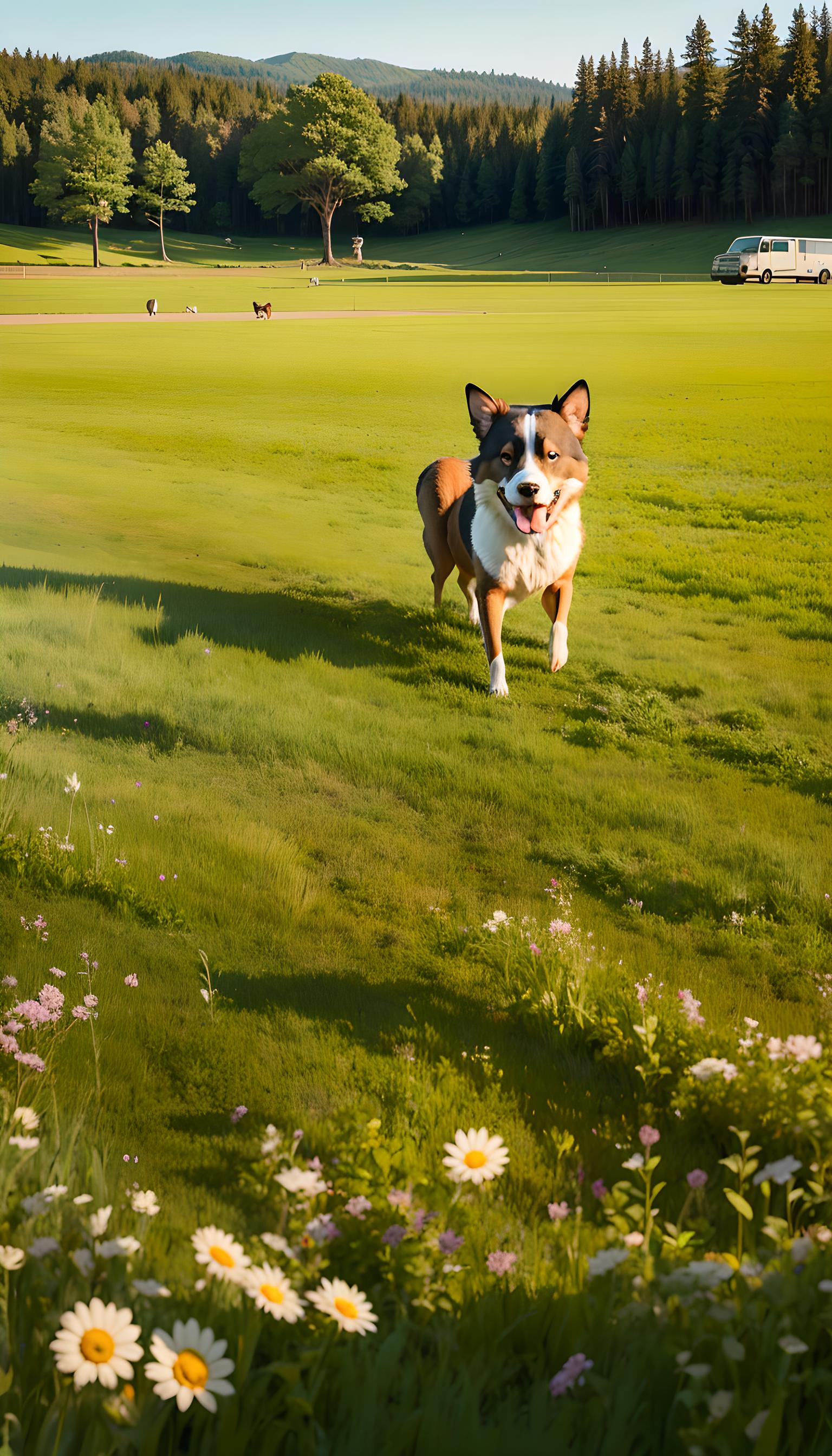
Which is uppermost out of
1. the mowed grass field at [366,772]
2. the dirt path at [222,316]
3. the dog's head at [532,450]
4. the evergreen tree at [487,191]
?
the evergreen tree at [487,191]

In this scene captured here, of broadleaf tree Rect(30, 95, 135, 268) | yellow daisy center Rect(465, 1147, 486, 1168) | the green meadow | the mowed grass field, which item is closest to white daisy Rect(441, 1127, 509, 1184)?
yellow daisy center Rect(465, 1147, 486, 1168)

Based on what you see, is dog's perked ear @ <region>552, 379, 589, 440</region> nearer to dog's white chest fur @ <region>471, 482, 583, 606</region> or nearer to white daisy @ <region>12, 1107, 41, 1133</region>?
dog's white chest fur @ <region>471, 482, 583, 606</region>

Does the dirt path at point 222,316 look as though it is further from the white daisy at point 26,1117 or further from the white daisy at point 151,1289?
the white daisy at point 151,1289

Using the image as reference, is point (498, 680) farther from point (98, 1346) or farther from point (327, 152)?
point (327, 152)

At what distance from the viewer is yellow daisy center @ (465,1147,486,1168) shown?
222 centimetres

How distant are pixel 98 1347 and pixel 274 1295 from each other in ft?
1.19

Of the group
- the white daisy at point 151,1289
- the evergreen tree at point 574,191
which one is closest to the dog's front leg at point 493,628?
the white daisy at point 151,1289

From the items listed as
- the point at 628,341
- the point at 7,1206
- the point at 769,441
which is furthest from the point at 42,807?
the point at 628,341

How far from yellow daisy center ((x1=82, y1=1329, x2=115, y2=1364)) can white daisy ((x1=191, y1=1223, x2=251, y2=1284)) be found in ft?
0.67

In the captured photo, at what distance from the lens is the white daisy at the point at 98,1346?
1.61 m

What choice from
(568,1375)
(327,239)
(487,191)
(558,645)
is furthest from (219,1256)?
(487,191)

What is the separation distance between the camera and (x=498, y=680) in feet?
24.9

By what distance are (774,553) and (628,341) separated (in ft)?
73.9

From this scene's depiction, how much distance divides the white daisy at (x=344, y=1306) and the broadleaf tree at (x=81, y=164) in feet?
323
